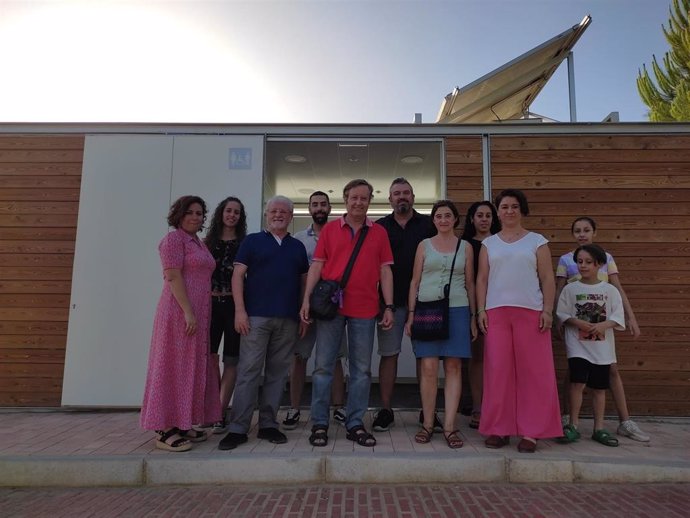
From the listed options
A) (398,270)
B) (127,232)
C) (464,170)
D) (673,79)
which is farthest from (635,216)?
(673,79)

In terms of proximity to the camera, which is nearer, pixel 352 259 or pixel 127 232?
pixel 352 259

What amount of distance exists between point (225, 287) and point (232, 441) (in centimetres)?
121

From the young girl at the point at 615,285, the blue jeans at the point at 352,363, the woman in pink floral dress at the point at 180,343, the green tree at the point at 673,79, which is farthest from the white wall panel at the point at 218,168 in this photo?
the green tree at the point at 673,79

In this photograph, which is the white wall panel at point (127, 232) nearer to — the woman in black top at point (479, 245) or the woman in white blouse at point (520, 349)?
the woman in black top at point (479, 245)

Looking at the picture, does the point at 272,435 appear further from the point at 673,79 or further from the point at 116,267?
the point at 673,79

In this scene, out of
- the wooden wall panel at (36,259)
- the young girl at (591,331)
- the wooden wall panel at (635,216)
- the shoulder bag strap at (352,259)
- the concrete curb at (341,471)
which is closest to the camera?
the concrete curb at (341,471)

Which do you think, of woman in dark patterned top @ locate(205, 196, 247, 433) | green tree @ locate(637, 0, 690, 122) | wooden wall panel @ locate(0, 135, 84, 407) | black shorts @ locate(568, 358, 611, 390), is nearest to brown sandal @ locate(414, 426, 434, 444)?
black shorts @ locate(568, 358, 611, 390)

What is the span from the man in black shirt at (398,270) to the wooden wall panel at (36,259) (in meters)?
3.46

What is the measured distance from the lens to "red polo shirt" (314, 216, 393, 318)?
3459 mm

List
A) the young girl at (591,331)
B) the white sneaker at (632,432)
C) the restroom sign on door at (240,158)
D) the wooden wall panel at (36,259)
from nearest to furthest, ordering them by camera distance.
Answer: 1. the young girl at (591,331)
2. the white sneaker at (632,432)
3. the wooden wall panel at (36,259)
4. the restroom sign on door at (240,158)

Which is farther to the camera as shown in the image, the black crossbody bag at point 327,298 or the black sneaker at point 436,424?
the black sneaker at point 436,424

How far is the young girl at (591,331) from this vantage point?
3633 millimetres

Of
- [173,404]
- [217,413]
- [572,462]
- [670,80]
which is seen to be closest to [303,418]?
[217,413]

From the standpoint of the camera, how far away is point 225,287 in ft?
12.4
